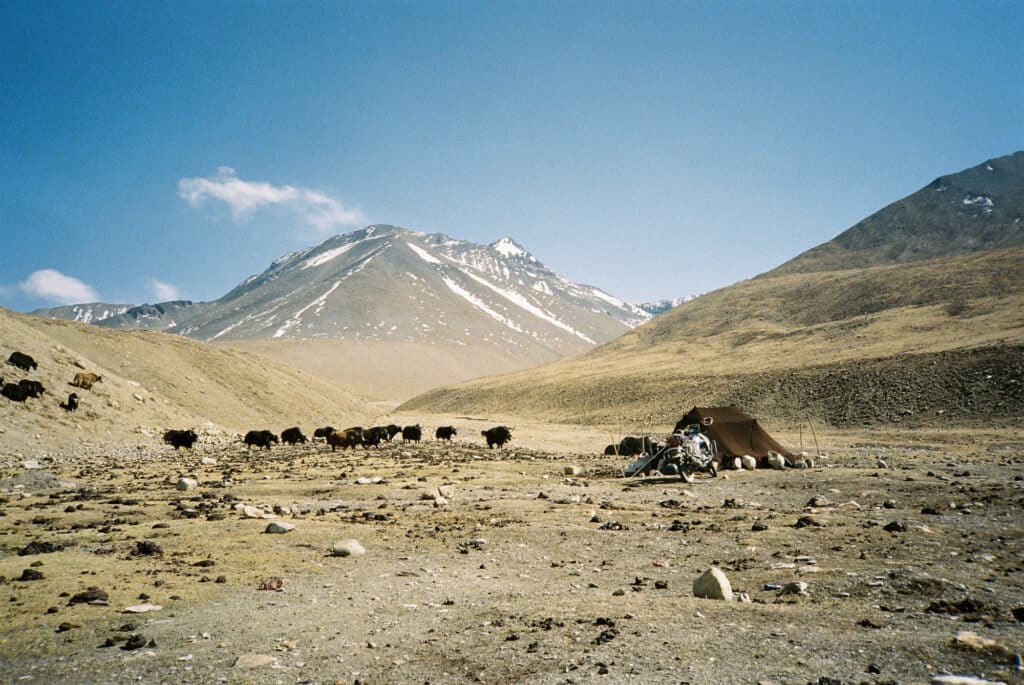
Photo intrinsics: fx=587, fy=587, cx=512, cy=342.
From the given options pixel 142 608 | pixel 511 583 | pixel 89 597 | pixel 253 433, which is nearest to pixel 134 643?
pixel 142 608

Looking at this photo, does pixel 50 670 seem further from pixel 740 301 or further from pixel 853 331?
pixel 740 301

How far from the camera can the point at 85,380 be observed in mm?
29969

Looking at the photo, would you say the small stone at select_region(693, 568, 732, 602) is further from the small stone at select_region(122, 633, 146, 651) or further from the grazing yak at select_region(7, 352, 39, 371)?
the grazing yak at select_region(7, 352, 39, 371)

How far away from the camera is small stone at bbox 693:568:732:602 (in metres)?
7.02

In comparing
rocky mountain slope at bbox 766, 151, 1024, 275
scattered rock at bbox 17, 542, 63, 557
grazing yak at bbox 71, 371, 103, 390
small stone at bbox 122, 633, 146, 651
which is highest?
rocky mountain slope at bbox 766, 151, 1024, 275

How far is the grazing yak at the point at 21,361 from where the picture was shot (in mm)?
28156

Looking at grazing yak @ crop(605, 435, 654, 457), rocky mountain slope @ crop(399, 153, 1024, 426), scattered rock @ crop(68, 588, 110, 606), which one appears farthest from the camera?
rocky mountain slope @ crop(399, 153, 1024, 426)

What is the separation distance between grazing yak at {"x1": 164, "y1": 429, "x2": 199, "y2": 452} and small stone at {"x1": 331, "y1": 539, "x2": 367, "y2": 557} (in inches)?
900

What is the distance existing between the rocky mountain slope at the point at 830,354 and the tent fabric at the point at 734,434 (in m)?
23.9

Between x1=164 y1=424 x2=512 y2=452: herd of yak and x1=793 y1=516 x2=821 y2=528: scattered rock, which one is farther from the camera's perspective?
x1=164 y1=424 x2=512 y2=452: herd of yak

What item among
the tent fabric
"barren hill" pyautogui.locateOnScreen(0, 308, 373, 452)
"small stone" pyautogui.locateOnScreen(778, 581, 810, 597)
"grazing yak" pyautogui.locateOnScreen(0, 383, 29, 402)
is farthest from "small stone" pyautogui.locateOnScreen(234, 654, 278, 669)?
"grazing yak" pyautogui.locateOnScreen(0, 383, 29, 402)

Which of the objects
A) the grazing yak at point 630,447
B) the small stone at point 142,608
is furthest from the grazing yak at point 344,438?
the small stone at point 142,608

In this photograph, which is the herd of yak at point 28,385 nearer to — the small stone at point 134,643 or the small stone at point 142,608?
the small stone at point 142,608

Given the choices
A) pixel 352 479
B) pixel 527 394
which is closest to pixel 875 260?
pixel 527 394
